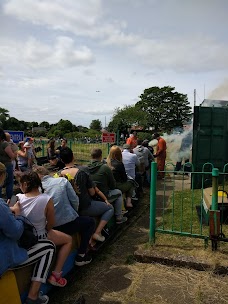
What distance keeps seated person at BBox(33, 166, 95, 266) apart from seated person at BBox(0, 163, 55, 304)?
0.54 metres

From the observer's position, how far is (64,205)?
3518 mm

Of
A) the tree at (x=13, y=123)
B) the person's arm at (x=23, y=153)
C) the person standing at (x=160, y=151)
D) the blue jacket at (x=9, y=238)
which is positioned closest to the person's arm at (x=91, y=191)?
the blue jacket at (x=9, y=238)

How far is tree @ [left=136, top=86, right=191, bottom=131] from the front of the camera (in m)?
79.2

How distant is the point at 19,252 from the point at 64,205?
90cm

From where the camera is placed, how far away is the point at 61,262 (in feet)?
10.6

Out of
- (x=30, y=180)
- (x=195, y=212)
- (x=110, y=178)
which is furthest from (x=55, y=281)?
(x=195, y=212)

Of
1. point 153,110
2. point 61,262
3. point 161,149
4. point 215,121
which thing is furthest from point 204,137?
point 153,110

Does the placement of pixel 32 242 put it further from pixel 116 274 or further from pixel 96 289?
pixel 116 274

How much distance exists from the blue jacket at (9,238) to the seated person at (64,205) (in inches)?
31.8

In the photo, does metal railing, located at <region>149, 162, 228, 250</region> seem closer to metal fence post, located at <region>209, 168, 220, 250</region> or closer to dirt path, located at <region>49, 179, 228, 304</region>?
metal fence post, located at <region>209, 168, 220, 250</region>

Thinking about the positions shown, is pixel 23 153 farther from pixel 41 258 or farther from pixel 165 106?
pixel 165 106

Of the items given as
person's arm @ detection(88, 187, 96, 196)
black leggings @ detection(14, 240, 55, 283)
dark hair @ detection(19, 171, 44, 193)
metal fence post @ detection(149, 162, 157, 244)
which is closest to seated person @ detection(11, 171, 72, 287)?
dark hair @ detection(19, 171, 44, 193)

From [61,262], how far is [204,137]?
6667 millimetres

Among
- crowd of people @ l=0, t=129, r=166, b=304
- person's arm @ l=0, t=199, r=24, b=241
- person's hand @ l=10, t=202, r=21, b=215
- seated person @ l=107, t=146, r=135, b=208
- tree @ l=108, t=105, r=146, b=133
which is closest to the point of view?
person's arm @ l=0, t=199, r=24, b=241
